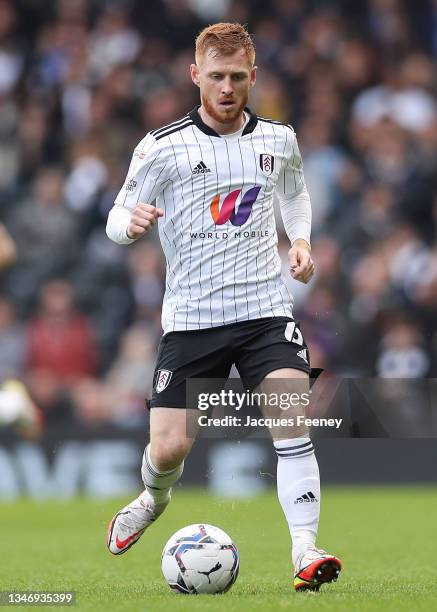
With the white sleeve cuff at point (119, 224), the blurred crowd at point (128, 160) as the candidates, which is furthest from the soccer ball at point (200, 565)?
the blurred crowd at point (128, 160)

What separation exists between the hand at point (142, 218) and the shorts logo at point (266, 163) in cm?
58

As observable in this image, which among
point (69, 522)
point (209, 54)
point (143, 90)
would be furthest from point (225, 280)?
point (143, 90)

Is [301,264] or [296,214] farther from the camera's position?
[296,214]

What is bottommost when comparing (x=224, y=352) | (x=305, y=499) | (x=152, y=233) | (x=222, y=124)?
(x=305, y=499)

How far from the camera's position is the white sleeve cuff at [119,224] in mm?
5578

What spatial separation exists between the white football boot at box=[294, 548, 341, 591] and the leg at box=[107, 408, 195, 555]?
2.60 feet

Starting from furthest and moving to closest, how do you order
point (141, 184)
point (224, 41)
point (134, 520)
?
1. point (134, 520)
2. point (141, 184)
3. point (224, 41)

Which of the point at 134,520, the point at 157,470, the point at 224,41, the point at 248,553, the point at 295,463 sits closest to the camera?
the point at 295,463

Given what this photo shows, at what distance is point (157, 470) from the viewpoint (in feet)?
19.6

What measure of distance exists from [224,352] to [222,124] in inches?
38.1

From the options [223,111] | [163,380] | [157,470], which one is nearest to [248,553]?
[157,470]

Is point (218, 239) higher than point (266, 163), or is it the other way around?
point (266, 163)

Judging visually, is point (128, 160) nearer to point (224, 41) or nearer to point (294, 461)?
point (224, 41)

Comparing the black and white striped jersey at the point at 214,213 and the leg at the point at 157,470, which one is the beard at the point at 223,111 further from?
the leg at the point at 157,470
